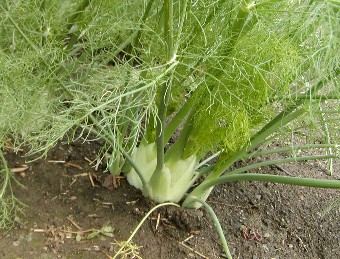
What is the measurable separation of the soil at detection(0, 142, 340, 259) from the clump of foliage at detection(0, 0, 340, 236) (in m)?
0.08

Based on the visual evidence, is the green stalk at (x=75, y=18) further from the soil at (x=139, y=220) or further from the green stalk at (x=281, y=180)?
the green stalk at (x=281, y=180)

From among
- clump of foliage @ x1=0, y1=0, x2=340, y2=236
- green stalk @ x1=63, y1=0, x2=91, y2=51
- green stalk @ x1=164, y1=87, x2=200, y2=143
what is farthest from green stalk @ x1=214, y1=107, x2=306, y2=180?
green stalk @ x1=63, y1=0, x2=91, y2=51

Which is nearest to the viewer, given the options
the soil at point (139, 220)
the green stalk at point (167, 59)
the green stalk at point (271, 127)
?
the green stalk at point (167, 59)

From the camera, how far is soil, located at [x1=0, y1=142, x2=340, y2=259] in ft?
4.66

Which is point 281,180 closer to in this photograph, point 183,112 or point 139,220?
point 183,112

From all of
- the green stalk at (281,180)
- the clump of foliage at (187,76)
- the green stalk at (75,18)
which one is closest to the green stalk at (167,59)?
the clump of foliage at (187,76)

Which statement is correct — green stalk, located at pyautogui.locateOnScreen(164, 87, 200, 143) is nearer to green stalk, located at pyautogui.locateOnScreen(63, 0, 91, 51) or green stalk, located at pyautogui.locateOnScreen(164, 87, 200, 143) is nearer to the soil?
the soil

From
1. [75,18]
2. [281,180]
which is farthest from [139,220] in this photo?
[75,18]

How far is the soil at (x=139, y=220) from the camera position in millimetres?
1420

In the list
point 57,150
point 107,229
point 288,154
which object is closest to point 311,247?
point 288,154

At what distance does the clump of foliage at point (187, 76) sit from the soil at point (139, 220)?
0.08 m

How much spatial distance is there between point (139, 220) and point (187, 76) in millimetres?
486

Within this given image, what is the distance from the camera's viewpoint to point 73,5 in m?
1.58

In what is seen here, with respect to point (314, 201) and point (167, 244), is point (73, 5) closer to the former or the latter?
point (167, 244)
